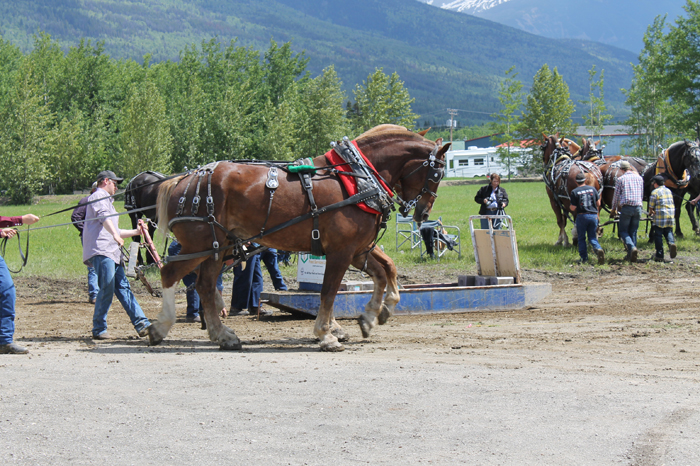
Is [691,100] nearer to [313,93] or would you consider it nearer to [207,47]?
[313,93]

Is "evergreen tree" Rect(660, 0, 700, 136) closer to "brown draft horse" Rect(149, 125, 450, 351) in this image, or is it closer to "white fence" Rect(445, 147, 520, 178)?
"brown draft horse" Rect(149, 125, 450, 351)

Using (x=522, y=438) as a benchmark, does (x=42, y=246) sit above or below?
above

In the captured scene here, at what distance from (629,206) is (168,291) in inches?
422

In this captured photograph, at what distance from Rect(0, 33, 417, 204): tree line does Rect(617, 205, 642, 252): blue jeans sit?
124 ft

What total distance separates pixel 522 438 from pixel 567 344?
3.23 m

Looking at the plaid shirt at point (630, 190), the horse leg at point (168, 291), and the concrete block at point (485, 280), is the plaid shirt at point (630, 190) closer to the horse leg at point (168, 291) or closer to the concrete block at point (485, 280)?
the concrete block at point (485, 280)

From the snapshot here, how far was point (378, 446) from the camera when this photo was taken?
4371mm

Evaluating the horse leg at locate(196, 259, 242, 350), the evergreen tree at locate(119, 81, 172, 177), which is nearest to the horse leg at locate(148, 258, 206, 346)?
the horse leg at locate(196, 259, 242, 350)

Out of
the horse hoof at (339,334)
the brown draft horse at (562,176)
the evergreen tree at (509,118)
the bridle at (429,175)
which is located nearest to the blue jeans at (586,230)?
the brown draft horse at (562,176)

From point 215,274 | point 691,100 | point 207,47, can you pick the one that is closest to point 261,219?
point 215,274

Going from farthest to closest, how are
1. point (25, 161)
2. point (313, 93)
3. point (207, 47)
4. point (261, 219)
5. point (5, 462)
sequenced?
1. point (207, 47)
2. point (313, 93)
3. point (25, 161)
4. point (261, 219)
5. point (5, 462)

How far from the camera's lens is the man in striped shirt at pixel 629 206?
14273mm

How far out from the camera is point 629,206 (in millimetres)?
14375

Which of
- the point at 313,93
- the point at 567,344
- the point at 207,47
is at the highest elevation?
the point at 207,47
